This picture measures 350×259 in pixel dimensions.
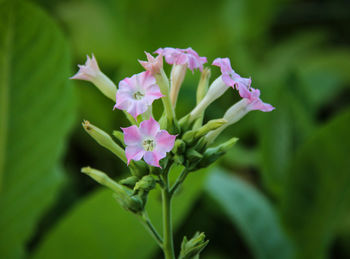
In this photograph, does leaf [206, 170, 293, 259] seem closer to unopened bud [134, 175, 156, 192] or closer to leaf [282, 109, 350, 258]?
leaf [282, 109, 350, 258]

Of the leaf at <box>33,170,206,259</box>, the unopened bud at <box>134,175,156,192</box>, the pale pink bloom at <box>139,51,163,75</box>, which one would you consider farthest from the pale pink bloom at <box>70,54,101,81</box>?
the leaf at <box>33,170,206,259</box>

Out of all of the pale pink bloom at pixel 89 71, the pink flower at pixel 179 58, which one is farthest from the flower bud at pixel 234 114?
the pale pink bloom at pixel 89 71

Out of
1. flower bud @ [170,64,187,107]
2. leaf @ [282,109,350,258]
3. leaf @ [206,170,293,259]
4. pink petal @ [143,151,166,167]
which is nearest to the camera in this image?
pink petal @ [143,151,166,167]

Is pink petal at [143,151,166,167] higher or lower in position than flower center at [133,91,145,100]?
lower

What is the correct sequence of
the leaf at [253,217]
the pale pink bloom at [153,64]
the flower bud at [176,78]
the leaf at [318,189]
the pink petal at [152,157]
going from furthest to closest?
the leaf at [253,217], the leaf at [318,189], the flower bud at [176,78], the pale pink bloom at [153,64], the pink petal at [152,157]

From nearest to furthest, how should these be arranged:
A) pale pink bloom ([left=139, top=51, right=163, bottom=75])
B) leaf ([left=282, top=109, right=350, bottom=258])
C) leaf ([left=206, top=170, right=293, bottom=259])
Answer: pale pink bloom ([left=139, top=51, right=163, bottom=75]) → leaf ([left=282, top=109, right=350, bottom=258]) → leaf ([left=206, top=170, right=293, bottom=259])

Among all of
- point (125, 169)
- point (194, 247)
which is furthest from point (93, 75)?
point (125, 169)

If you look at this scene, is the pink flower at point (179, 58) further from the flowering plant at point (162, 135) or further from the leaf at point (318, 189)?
the leaf at point (318, 189)

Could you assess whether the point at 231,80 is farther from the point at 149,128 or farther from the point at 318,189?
the point at 318,189
